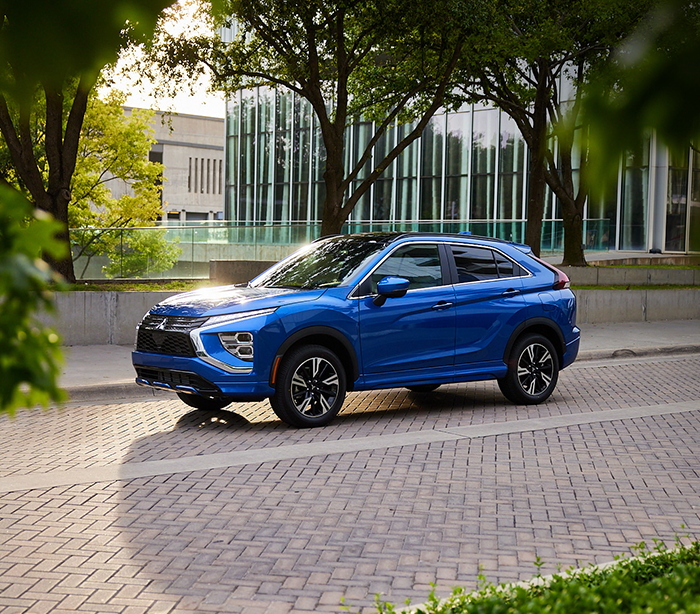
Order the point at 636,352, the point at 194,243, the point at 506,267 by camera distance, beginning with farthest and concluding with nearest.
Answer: the point at 194,243 → the point at 636,352 → the point at 506,267

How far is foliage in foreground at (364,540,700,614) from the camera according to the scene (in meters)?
3.34

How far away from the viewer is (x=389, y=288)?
896cm

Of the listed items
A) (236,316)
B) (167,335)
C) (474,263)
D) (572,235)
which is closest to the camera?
(236,316)

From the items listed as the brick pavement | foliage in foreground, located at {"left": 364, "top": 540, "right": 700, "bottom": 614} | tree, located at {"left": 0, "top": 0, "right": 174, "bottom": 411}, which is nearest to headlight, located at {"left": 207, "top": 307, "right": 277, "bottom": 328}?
the brick pavement

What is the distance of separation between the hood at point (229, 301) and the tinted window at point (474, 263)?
70.0 inches

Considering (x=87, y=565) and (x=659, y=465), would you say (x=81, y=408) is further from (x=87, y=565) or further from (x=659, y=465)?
(x=659, y=465)

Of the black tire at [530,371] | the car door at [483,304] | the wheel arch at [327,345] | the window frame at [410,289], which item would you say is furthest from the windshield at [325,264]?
the black tire at [530,371]

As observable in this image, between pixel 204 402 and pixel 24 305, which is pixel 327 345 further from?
pixel 24 305

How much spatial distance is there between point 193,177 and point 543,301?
84588 mm

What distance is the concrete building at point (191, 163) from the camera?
3519 inches

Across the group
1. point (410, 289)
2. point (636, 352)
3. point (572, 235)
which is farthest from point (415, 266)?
point (572, 235)

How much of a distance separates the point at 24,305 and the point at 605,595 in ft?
9.29

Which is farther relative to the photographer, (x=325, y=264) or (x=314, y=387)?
(x=325, y=264)

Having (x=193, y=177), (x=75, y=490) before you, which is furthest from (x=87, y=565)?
(x=193, y=177)
